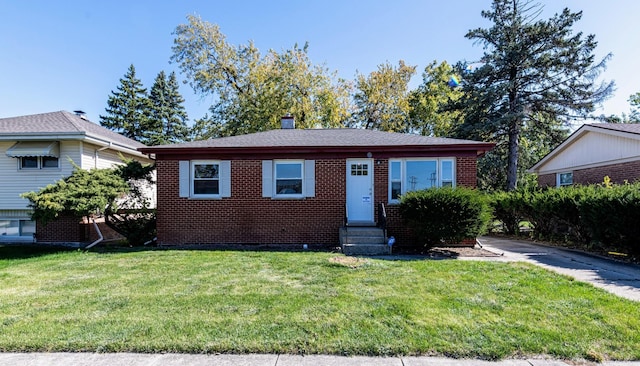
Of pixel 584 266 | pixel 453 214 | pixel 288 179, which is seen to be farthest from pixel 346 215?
pixel 584 266

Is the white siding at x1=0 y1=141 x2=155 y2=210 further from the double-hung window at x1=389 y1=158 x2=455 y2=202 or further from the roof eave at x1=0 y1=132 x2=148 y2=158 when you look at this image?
the double-hung window at x1=389 y1=158 x2=455 y2=202

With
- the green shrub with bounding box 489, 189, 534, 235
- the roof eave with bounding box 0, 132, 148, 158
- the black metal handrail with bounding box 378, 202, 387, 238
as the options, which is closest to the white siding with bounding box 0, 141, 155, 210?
the roof eave with bounding box 0, 132, 148, 158

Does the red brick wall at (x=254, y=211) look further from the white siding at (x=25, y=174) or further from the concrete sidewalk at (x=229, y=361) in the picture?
the concrete sidewalk at (x=229, y=361)

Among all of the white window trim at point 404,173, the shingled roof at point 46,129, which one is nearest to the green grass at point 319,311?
the white window trim at point 404,173

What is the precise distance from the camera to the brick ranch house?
381 inches

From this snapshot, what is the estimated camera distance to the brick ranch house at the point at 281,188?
31.7 ft

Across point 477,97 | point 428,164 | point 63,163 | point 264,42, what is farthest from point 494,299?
point 264,42

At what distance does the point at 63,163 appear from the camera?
35.3 feet

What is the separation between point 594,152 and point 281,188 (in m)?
13.9

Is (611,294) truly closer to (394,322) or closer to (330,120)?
(394,322)

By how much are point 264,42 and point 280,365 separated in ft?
76.0

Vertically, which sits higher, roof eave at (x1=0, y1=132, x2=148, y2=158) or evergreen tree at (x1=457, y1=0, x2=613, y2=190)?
evergreen tree at (x1=457, y1=0, x2=613, y2=190)

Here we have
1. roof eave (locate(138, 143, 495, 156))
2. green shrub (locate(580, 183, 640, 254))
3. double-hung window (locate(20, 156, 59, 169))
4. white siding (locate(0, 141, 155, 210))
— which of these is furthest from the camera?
double-hung window (locate(20, 156, 59, 169))

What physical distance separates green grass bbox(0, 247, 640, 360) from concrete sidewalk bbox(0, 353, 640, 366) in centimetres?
10
